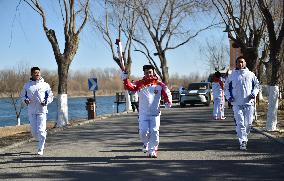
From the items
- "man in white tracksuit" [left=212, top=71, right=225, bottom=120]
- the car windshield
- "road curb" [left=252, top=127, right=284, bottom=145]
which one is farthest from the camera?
the car windshield

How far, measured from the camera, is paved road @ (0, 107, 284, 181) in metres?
8.52

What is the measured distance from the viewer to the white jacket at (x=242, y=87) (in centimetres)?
1130

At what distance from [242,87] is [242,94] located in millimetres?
161

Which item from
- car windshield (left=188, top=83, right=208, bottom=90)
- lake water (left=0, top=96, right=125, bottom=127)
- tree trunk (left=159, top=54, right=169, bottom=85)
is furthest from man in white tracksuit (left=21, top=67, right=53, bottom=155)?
tree trunk (left=159, top=54, right=169, bottom=85)

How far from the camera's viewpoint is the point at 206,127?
17.0 metres

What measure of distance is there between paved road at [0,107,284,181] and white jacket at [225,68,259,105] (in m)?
1.10

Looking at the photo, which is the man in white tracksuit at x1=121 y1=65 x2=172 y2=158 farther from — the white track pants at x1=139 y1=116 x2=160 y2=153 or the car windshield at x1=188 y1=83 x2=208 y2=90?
the car windshield at x1=188 y1=83 x2=208 y2=90

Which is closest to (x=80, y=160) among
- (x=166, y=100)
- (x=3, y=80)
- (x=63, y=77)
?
(x=166, y=100)

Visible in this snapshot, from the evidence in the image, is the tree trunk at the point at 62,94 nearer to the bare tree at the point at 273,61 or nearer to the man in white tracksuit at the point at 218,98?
the man in white tracksuit at the point at 218,98

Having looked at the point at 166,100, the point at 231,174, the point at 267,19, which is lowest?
the point at 231,174

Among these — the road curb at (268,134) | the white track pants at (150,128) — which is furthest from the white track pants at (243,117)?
the white track pants at (150,128)

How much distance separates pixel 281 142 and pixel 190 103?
22.2 m

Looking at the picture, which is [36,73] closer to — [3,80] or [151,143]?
[151,143]

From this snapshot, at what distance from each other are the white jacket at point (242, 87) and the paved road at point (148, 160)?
1.10m
